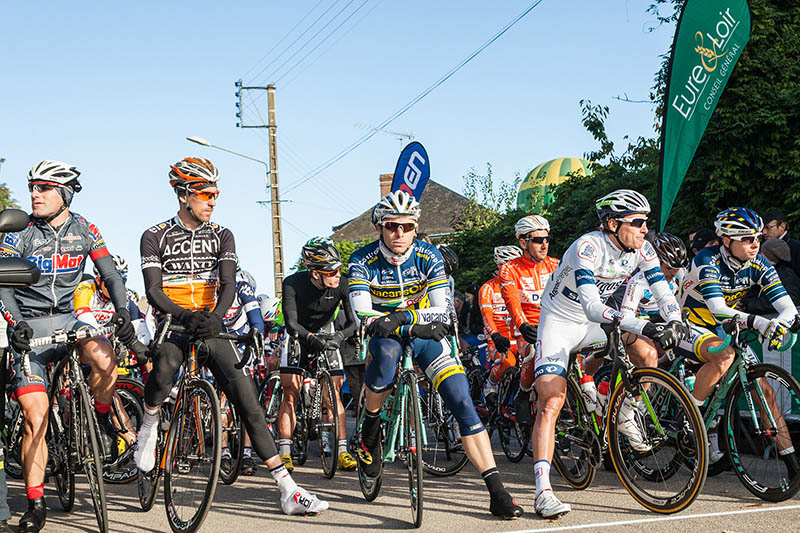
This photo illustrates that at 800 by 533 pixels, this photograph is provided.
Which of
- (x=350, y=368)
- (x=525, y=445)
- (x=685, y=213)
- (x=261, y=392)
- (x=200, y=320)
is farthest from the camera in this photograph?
(x=685, y=213)

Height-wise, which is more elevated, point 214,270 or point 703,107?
point 703,107

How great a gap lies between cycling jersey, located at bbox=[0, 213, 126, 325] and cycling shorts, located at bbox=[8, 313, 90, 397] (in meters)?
0.08

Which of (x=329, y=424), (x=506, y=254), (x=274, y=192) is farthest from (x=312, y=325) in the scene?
(x=274, y=192)

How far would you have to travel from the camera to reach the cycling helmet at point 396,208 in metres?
6.47

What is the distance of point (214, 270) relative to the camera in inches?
261

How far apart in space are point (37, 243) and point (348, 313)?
382 cm

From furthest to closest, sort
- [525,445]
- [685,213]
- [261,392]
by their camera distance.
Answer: [685,213]
[261,392]
[525,445]

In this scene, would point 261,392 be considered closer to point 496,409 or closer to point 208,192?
point 496,409

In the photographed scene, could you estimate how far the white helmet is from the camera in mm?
6430

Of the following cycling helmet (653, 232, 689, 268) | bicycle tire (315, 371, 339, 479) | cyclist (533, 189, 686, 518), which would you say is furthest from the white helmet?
cycling helmet (653, 232, 689, 268)

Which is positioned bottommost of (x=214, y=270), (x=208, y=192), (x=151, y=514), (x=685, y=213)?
(x=151, y=514)

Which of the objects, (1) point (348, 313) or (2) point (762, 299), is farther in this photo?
(1) point (348, 313)

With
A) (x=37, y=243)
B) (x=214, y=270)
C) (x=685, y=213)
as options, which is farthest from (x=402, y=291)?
(x=685, y=213)

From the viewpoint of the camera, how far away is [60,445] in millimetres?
6438
